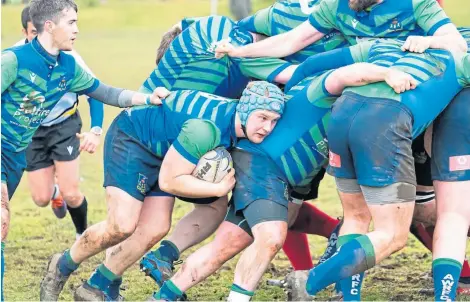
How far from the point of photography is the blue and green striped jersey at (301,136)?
5398 millimetres

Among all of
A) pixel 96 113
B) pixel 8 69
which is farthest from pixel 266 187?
pixel 96 113

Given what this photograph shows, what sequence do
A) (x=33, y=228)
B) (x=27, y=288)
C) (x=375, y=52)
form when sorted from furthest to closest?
(x=33, y=228), (x=27, y=288), (x=375, y=52)

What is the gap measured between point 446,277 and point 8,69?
269cm

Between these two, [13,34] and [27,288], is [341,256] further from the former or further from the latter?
[13,34]

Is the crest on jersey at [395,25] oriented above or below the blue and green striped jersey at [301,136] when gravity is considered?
above

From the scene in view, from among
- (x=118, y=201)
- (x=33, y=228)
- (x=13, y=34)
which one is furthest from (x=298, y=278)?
(x=13, y=34)

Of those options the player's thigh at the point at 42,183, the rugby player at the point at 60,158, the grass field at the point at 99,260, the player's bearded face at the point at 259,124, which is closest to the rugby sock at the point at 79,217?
the rugby player at the point at 60,158

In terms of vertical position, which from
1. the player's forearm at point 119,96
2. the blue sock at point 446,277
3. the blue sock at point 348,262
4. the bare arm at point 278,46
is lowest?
the blue sock at point 446,277

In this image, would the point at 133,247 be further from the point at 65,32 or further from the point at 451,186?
the point at 451,186

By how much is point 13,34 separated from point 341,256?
75.6 ft

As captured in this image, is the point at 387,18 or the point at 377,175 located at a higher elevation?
the point at 387,18

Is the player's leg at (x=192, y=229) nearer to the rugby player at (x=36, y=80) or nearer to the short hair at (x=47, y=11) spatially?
the rugby player at (x=36, y=80)

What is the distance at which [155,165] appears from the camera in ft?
19.2

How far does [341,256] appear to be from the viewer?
4.91 meters
